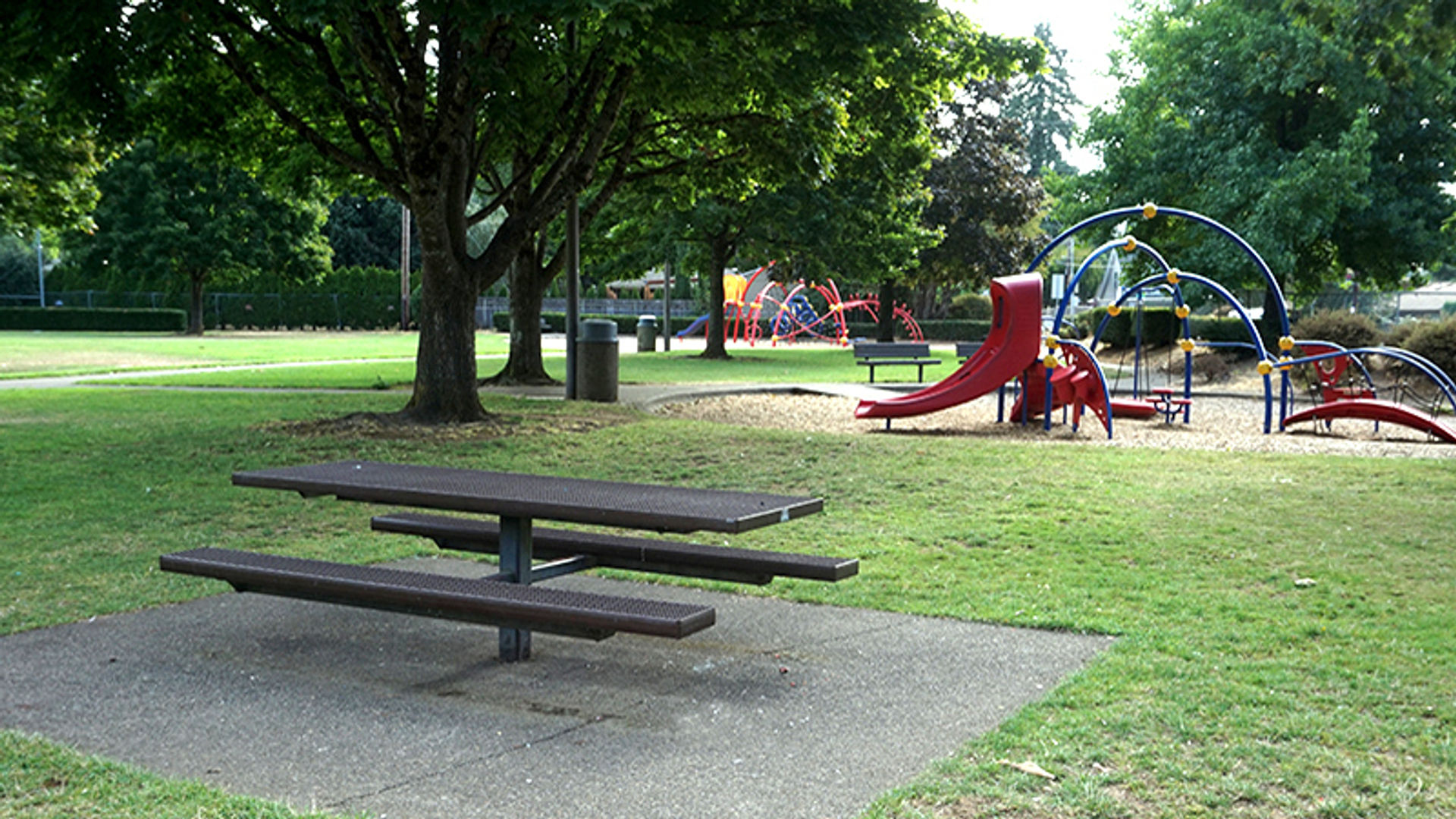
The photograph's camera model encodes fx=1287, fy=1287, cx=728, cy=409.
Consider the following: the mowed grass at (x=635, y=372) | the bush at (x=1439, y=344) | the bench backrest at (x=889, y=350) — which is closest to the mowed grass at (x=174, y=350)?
the mowed grass at (x=635, y=372)

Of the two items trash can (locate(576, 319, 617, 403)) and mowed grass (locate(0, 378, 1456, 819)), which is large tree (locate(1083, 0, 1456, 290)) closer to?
trash can (locate(576, 319, 617, 403))

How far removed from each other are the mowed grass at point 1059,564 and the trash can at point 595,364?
10.1 ft

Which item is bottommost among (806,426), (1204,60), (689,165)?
(806,426)

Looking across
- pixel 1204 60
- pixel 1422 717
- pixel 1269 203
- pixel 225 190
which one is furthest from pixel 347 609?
pixel 225 190

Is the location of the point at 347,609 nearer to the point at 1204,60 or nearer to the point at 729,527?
the point at 729,527

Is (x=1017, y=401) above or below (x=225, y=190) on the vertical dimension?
below

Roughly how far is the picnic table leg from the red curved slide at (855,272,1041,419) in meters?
10.5

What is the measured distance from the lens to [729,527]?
15.1ft

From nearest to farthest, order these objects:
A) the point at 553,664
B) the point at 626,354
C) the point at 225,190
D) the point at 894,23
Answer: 1. the point at 553,664
2. the point at 894,23
3. the point at 626,354
4. the point at 225,190

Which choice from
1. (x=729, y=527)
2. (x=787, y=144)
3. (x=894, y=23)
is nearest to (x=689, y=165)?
(x=787, y=144)

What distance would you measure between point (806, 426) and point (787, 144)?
3.74 meters

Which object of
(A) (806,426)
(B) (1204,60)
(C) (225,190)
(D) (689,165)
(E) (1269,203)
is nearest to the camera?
(A) (806,426)

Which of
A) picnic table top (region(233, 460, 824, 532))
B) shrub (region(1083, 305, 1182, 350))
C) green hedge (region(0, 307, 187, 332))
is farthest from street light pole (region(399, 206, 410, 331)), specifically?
picnic table top (region(233, 460, 824, 532))

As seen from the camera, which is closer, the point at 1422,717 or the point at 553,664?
the point at 1422,717
